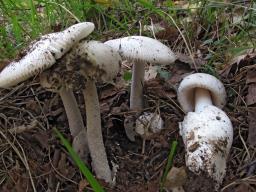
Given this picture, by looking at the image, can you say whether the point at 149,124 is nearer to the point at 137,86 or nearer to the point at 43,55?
the point at 137,86

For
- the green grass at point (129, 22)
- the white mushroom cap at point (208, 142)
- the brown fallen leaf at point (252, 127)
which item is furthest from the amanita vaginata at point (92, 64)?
the green grass at point (129, 22)

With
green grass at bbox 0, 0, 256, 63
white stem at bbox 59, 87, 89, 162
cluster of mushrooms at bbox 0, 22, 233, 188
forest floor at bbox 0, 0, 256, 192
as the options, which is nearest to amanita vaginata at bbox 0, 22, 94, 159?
cluster of mushrooms at bbox 0, 22, 233, 188

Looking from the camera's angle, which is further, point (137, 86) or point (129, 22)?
point (129, 22)

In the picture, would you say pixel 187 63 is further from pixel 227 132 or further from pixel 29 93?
pixel 29 93

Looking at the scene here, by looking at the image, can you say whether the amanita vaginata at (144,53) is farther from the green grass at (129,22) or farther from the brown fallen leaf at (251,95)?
the green grass at (129,22)

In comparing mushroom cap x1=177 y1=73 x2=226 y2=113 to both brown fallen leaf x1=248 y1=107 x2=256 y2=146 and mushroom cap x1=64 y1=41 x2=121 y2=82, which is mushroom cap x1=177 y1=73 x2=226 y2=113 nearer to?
brown fallen leaf x1=248 y1=107 x2=256 y2=146

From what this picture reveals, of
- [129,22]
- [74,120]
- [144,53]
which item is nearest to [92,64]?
[144,53]

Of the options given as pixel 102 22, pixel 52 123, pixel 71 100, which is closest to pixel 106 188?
pixel 71 100
